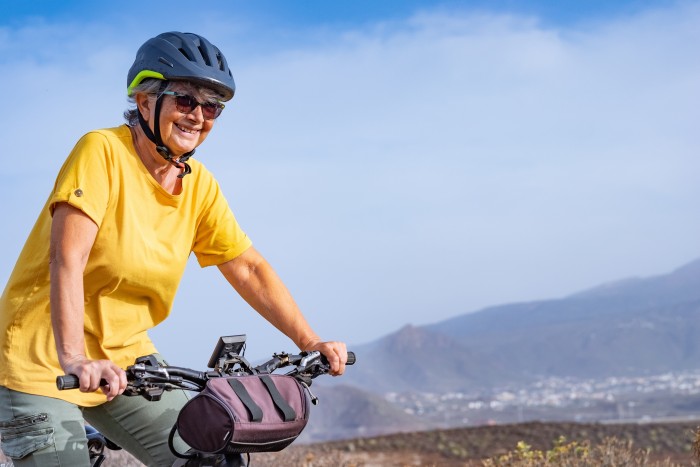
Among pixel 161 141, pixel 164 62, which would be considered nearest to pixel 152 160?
pixel 161 141

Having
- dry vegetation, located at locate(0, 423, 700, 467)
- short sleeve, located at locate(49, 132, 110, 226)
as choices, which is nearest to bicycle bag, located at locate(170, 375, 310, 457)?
short sleeve, located at locate(49, 132, 110, 226)

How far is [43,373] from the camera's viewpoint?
3.51m

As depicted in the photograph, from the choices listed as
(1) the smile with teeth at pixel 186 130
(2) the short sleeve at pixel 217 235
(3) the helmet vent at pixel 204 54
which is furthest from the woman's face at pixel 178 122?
(2) the short sleeve at pixel 217 235

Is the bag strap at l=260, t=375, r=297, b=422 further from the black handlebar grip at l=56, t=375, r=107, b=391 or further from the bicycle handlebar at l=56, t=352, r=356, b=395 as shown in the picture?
the black handlebar grip at l=56, t=375, r=107, b=391

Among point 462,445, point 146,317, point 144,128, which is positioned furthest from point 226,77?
point 462,445

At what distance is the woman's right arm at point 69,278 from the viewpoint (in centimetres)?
323

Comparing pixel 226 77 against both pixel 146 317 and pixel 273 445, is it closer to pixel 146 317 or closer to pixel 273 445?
pixel 146 317

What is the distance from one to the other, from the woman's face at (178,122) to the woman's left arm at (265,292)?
67 centimetres

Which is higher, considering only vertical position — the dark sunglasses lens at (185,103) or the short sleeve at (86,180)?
the dark sunglasses lens at (185,103)

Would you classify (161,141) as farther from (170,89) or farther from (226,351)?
(226,351)

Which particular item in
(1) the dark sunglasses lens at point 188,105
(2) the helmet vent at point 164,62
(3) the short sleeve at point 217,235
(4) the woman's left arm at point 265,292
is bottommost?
(4) the woman's left arm at point 265,292

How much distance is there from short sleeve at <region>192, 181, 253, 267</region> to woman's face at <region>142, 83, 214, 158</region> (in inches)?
13.3

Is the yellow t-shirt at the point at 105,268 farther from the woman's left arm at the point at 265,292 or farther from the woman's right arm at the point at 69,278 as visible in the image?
the woman's left arm at the point at 265,292

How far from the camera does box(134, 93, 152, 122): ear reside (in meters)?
3.70
